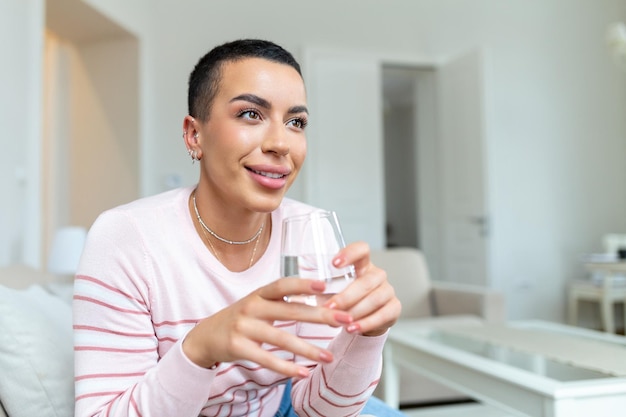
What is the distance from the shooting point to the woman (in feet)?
2.42

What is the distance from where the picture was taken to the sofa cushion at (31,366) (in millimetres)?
930

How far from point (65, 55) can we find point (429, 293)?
3.51 meters

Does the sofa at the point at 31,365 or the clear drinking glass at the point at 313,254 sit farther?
the sofa at the point at 31,365

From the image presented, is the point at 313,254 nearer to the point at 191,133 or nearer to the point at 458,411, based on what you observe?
the point at 191,133

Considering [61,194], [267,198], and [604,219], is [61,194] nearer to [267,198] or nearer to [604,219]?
[267,198]

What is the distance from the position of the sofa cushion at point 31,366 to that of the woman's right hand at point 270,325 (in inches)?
17.3

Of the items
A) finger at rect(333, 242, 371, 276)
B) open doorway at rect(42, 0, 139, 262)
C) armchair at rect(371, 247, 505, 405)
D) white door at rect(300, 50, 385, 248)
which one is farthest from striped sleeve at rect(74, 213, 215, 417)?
white door at rect(300, 50, 385, 248)

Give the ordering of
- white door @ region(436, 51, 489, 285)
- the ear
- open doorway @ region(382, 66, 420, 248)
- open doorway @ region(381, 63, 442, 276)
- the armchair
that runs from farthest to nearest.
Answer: open doorway @ region(382, 66, 420, 248), open doorway @ region(381, 63, 442, 276), white door @ region(436, 51, 489, 285), the armchair, the ear

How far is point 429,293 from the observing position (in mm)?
3441

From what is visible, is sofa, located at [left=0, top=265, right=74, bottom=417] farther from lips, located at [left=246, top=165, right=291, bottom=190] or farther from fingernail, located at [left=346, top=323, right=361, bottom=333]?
fingernail, located at [left=346, top=323, right=361, bottom=333]

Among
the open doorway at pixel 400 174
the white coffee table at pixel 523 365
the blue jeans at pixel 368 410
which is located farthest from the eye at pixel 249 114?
the open doorway at pixel 400 174

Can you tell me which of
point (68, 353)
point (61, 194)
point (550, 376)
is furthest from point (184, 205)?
point (61, 194)

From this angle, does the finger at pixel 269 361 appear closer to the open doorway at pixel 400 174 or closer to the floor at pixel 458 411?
the floor at pixel 458 411

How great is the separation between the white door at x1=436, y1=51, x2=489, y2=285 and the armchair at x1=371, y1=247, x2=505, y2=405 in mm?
1606
